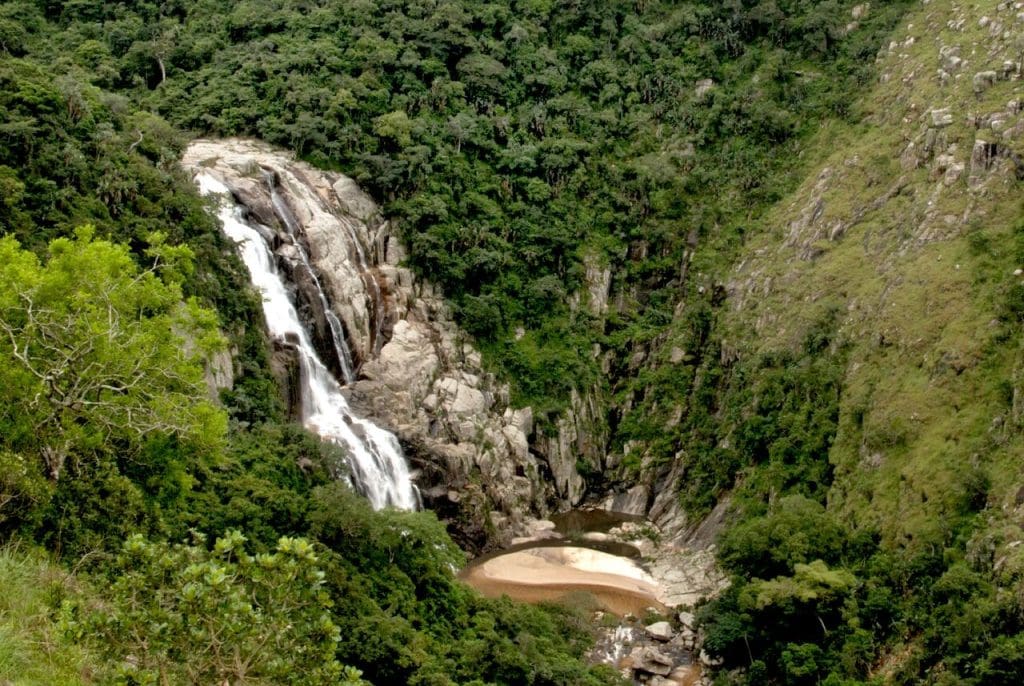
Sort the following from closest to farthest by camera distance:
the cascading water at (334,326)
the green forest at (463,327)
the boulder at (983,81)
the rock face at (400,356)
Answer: the green forest at (463,327)
the rock face at (400,356)
the cascading water at (334,326)
the boulder at (983,81)

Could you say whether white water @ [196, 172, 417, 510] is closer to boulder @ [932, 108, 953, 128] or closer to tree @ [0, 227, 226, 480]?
tree @ [0, 227, 226, 480]

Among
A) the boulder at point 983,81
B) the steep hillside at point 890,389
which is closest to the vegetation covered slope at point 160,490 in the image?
the steep hillside at point 890,389

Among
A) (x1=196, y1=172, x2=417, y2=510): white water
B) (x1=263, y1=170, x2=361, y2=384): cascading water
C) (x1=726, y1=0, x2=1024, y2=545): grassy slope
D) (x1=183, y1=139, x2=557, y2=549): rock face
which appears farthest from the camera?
(x1=263, y1=170, x2=361, y2=384): cascading water

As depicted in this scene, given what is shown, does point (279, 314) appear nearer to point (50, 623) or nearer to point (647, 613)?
point (647, 613)

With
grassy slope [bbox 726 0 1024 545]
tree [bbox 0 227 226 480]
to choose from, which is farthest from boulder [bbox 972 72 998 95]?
tree [bbox 0 227 226 480]

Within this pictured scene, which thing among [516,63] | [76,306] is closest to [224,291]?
[76,306]

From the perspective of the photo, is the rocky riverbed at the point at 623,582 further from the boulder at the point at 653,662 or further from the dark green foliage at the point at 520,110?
the dark green foliage at the point at 520,110
